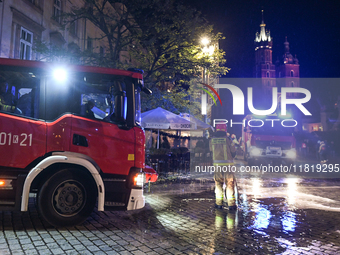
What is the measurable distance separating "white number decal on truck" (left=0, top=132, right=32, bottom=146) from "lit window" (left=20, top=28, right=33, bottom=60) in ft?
38.1

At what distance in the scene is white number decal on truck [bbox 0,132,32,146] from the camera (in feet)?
16.0

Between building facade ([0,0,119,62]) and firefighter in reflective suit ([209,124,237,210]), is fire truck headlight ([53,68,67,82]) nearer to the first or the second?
firefighter in reflective suit ([209,124,237,210])

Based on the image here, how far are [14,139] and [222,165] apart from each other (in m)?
4.68

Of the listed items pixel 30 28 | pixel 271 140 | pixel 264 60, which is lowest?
pixel 271 140

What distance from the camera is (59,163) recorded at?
5.10 m

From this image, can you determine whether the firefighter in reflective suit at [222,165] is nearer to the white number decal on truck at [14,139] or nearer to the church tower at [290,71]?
the white number decal on truck at [14,139]

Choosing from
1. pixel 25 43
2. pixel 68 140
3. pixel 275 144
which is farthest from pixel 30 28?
pixel 275 144

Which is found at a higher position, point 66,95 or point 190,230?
point 66,95

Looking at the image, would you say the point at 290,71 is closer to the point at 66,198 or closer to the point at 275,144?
the point at 275,144

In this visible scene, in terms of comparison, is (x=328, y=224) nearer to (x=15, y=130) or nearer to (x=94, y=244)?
(x=94, y=244)

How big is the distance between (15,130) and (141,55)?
15941mm

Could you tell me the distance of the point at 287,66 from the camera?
4872 inches

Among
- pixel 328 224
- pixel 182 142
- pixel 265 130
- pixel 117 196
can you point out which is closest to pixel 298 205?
pixel 328 224

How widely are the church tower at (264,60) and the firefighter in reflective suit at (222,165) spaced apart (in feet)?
399
